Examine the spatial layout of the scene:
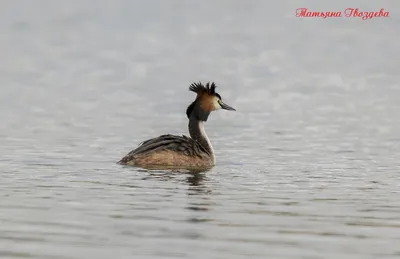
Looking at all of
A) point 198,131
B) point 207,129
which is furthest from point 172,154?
point 207,129

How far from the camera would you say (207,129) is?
22.8 metres

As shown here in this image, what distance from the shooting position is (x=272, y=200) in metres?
13.7

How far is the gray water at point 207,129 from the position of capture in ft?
37.0

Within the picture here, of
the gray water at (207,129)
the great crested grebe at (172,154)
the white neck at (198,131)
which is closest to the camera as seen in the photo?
the gray water at (207,129)

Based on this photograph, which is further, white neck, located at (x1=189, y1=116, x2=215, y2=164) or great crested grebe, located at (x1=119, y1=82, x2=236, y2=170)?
white neck, located at (x1=189, y1=116, x2=215, y2=164)

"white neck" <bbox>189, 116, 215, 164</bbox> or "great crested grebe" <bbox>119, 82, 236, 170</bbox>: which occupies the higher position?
"white neck" <bbox>189, 116, 215, 164</bbox>

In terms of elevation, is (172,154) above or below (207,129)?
below

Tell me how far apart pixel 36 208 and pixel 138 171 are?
160 inches

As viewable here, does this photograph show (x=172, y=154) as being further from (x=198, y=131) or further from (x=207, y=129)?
(x=207, y=129)

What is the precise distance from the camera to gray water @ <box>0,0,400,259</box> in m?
11.3

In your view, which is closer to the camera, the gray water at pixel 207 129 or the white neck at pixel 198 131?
the gray water at pixel 207 129

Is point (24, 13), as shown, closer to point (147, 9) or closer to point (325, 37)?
point (147, 9)

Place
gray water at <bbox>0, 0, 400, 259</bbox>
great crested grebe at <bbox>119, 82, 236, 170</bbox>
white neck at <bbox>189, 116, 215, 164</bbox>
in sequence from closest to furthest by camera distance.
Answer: gray water at <bbox>0, 0, 400, 259</bbox> < great crested grebe at <bbox>119, 82, 236, 170</bbox> < white neck at <bbox>189, 116, 215, 164</bbox>

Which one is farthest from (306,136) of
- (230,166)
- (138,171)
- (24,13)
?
(24,13)
